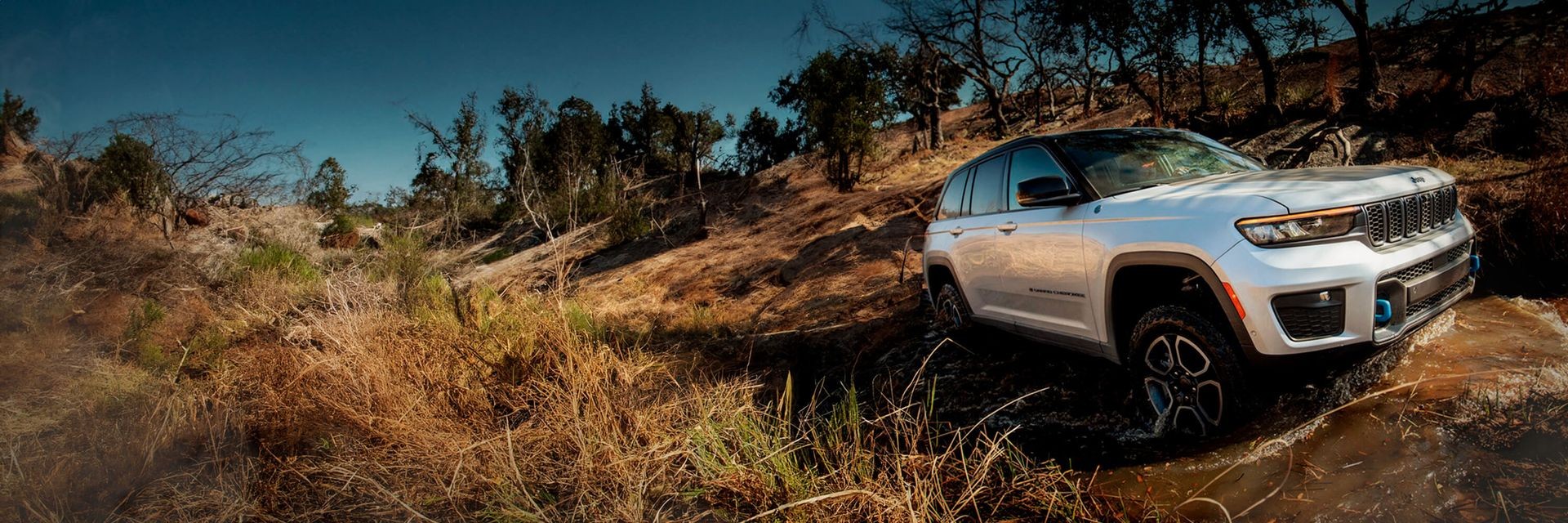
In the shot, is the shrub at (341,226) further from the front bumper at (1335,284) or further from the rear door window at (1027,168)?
the front bumper at (1335,284)

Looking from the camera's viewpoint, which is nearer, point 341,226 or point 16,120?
point 16,120

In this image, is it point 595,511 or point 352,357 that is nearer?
point 595,511

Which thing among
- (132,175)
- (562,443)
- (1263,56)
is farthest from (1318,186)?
(132,175)

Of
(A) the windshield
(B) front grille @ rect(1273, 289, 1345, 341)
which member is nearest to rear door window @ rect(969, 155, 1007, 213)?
(A) the windshield

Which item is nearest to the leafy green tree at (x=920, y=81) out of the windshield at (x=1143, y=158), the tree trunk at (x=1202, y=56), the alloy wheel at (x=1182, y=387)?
the tree trunk at (x=1202, y=56)

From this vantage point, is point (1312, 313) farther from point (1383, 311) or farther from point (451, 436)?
point (451, 436)

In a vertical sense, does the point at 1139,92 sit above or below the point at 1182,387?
above

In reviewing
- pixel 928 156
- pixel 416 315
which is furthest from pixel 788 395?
pixel 928 156

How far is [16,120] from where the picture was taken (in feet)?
25.3

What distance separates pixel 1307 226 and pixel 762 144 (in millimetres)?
31106

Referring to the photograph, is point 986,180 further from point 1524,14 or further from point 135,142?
point 135,142

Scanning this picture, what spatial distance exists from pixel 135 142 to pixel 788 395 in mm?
12494

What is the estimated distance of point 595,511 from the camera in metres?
2.71

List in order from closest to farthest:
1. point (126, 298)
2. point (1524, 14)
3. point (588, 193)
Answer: point (126, 298)
point (1524, 14)
point (588, 193)
